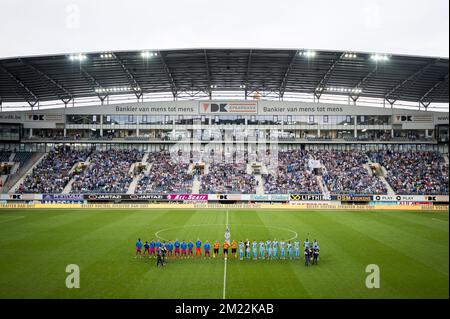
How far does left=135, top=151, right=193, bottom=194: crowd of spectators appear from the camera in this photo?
182 feet

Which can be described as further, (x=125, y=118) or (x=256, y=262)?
(x=125, y=118)

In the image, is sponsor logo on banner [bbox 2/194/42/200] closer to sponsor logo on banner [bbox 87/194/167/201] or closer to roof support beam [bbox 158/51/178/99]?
sponsor logo on banner [bbox 87/194/167/201]

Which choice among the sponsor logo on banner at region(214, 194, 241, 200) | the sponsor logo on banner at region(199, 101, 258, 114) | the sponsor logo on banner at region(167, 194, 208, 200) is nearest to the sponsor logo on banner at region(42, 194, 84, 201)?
the sponsor logo on banner at region(167, 194, 208, 200)

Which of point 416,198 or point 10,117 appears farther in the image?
point 10,117

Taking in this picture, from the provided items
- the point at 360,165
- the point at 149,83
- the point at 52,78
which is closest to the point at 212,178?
the point at 149,83

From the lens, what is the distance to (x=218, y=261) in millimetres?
21625

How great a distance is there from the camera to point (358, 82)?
57625 millimetres

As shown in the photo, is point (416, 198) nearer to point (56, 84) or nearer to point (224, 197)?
point (224, 197)

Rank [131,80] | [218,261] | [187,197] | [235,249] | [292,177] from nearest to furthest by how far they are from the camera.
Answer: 1. [218,261]
2. [235,249]
3. [187,197]
4. [131,80]
5. [292,177]

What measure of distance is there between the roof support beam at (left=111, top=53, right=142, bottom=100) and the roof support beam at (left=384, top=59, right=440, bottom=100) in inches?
1565

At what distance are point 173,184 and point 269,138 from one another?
18410mm

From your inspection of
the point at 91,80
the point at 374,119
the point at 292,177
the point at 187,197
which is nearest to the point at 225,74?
the point at 292,177

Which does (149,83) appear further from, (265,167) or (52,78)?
(265,167)

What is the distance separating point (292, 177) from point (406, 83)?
71.4 feet
